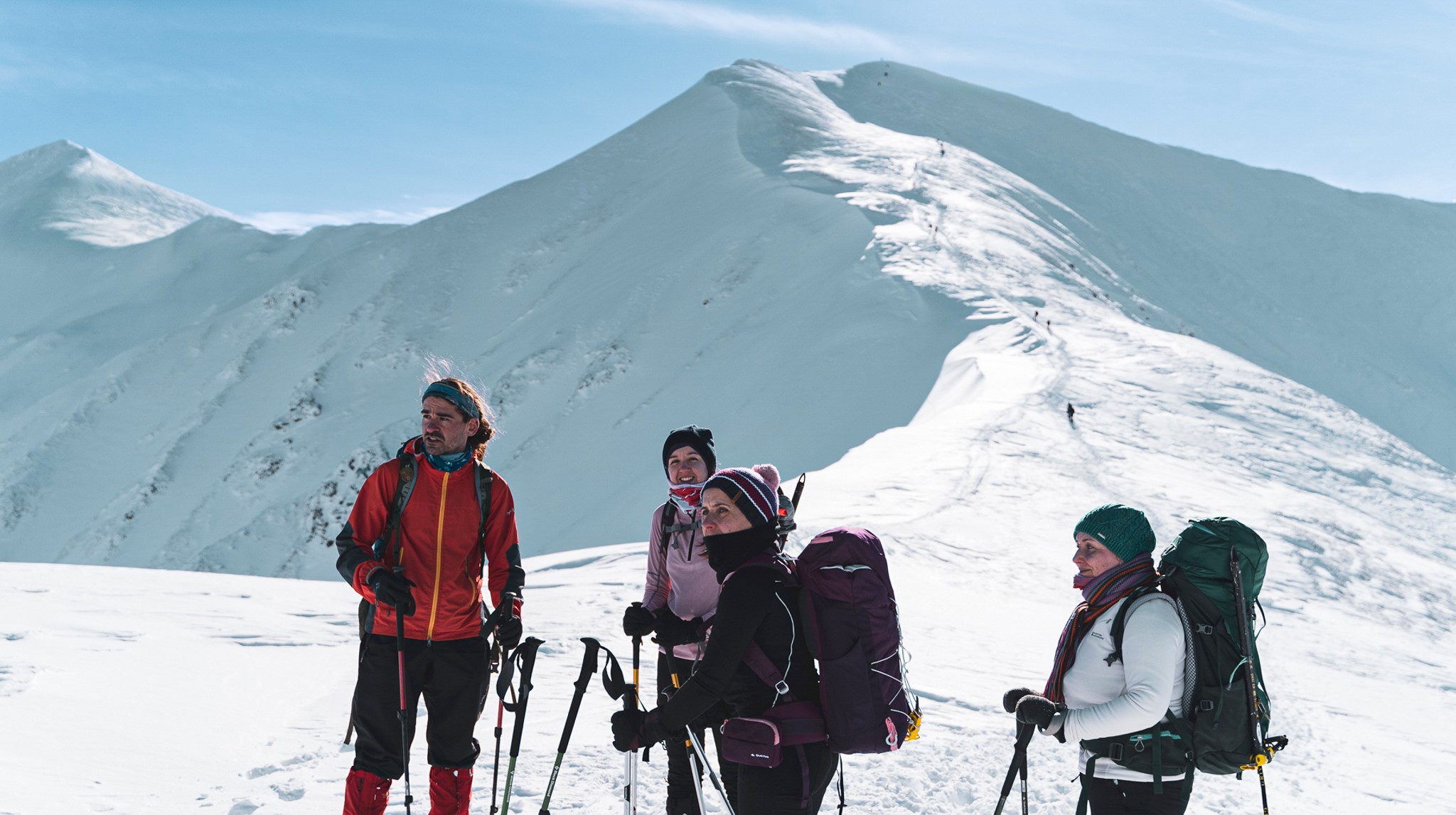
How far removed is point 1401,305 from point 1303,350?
16.1m

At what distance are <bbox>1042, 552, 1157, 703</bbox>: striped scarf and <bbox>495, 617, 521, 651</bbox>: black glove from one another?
225cm

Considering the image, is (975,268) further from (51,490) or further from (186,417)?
(51,490)

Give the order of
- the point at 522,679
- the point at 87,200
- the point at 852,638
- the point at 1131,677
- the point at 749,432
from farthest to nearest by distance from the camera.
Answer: the point at 87,200 < the point at 749,432 < the point at 522,679 < the point at 1131,677 < the point at 852,638

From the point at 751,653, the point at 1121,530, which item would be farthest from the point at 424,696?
the point at 1121,530

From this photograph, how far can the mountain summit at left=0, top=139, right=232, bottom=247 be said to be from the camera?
9744 cm

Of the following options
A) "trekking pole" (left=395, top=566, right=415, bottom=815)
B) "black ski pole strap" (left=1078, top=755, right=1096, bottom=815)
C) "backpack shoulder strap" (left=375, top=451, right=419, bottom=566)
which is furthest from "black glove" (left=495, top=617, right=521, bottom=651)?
"black ski pole strap" (left=1078, top=755, right=1096, bottom=815)

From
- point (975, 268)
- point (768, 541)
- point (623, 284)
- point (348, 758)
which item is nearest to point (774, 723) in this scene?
point (768, 541)

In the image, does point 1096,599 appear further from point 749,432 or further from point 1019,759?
point 749,432

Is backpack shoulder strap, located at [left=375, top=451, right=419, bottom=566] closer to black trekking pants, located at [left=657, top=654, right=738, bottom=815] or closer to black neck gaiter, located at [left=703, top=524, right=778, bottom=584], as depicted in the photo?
black trekking pants, located at [left=657, top=654, right=738, bottom=815]

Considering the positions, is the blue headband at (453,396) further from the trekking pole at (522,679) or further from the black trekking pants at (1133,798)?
the black trekking pants at (1133,798)

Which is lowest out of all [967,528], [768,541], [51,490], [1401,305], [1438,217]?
[51,490]

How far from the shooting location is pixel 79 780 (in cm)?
510

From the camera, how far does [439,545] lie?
4.36m

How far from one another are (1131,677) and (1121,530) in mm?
507
